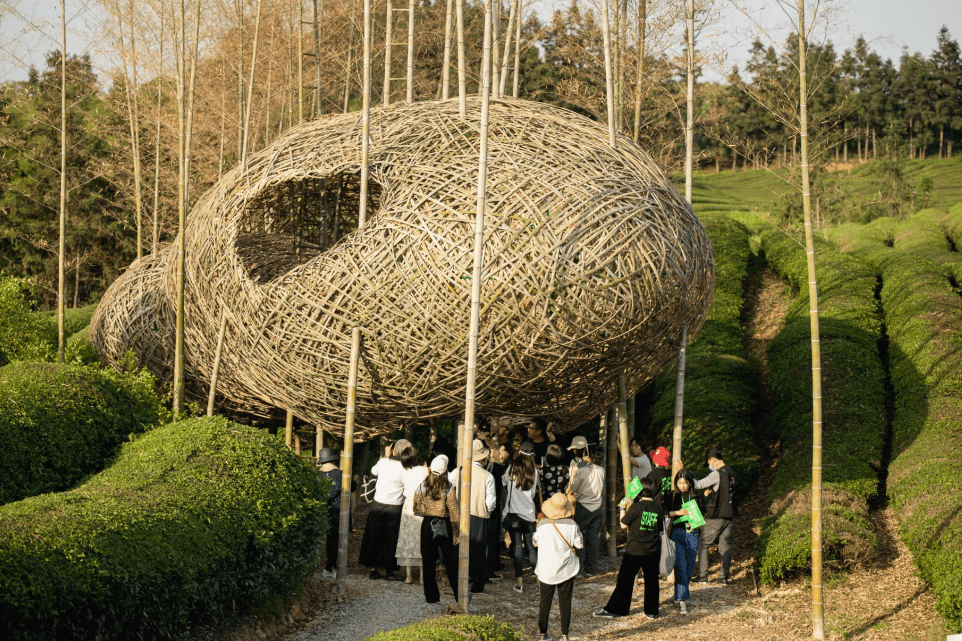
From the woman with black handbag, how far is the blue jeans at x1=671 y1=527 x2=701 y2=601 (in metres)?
2.27

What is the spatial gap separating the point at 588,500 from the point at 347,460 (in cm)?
288

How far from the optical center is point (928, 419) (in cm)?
1286

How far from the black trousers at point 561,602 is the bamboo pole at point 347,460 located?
2089 mm

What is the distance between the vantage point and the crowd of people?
7977 mm

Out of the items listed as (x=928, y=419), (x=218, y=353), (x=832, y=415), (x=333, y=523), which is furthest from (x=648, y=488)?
(x=928, y=419)

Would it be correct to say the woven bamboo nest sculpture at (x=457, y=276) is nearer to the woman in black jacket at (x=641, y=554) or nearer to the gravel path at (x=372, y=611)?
the woman in black jacket at (x=641, y=554)

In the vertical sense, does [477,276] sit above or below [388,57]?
below

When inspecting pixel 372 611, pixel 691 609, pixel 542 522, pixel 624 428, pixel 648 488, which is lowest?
pixel 691 609

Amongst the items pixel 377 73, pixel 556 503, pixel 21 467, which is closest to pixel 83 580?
pixel 21 467

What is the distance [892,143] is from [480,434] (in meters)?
41.1

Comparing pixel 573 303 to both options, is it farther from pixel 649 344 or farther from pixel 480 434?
pixel 480 434

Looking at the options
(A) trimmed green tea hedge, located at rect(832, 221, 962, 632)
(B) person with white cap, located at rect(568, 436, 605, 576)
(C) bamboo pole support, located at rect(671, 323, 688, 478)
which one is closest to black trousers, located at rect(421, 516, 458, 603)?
(B) person with white cap, located at rect(568, 436, 605, 576)

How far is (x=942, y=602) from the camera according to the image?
843 cm

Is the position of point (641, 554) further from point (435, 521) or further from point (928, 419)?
point (928, 419)
